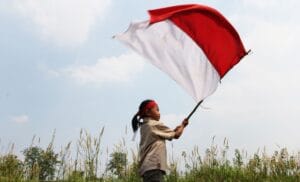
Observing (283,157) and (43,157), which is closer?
(43,157)

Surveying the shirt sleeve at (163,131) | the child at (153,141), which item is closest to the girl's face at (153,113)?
the child at (153,141)

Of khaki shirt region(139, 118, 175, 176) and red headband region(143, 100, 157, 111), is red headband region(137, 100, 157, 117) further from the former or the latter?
khaki shirt region(139, 118, 175, 176)

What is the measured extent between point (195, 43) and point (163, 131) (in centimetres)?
129

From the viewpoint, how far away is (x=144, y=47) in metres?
5.65

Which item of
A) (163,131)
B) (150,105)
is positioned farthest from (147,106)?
(163,131)

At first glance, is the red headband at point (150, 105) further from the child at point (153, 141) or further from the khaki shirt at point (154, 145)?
the khaki shirt at point (154, 145)

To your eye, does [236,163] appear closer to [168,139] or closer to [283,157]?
[283,157]

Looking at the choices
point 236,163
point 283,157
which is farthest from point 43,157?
point 283,157

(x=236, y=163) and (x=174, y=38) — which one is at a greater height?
(x=174, y=38)

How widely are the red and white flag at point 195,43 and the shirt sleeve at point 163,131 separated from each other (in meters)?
0.60

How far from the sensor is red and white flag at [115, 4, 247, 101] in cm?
573

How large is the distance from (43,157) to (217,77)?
4002 millimetres

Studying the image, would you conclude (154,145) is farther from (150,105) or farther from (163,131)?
(150,105)

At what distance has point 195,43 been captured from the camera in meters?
6.26
